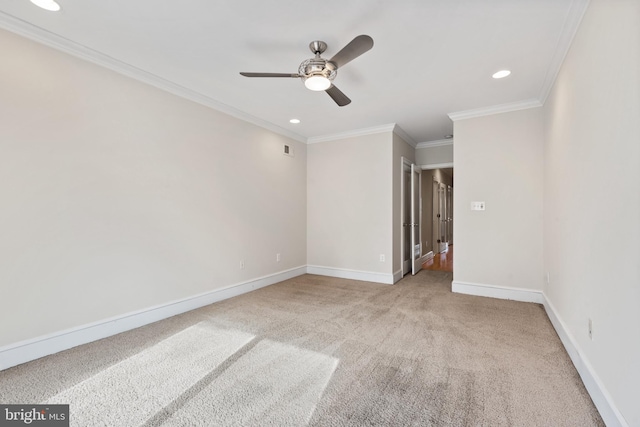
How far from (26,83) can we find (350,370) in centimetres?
327

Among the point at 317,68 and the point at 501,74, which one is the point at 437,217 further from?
the point at 317,68

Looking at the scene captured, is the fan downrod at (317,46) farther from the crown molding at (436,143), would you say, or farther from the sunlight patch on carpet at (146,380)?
the crown molding at (436,143)

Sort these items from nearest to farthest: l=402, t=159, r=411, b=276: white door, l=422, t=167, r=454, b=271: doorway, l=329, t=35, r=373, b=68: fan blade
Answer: l=329, t=35, r=373, b=68: fan blade → l=402, t=159, r=411, b=276: white door → l=422, t=167, r=454, b=271: doorway

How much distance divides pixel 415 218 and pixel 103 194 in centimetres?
491

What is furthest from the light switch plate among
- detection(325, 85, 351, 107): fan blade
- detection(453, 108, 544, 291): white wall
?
detection(325, 85, 351, 107): fan blade

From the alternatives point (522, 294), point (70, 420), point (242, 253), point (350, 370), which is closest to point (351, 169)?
point (242, 253)

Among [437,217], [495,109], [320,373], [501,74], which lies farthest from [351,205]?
[437,217]

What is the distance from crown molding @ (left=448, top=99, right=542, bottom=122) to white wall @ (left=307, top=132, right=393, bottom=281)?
101 cm

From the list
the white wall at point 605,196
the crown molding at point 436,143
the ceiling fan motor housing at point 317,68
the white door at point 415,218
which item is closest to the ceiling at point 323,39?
the ceiling fan motor housing at point 317,68

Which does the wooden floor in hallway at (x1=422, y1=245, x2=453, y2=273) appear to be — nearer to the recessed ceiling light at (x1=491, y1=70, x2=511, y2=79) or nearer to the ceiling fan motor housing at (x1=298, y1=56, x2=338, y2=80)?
the recessed ceiling light at (x1=491, y1=70, x2=511, y2=79)

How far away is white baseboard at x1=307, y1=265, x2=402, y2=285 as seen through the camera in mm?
4608

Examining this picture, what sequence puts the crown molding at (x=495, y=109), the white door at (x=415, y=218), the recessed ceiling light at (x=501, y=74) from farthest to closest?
1. the white door at (x=415, y=218)
2. the crown molding at (x=495, y=109)
3. the recessed ceiling light at (x=501, y=74)

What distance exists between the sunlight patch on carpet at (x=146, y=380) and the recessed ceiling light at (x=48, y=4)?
101 inches

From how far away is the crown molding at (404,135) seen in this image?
458cm
